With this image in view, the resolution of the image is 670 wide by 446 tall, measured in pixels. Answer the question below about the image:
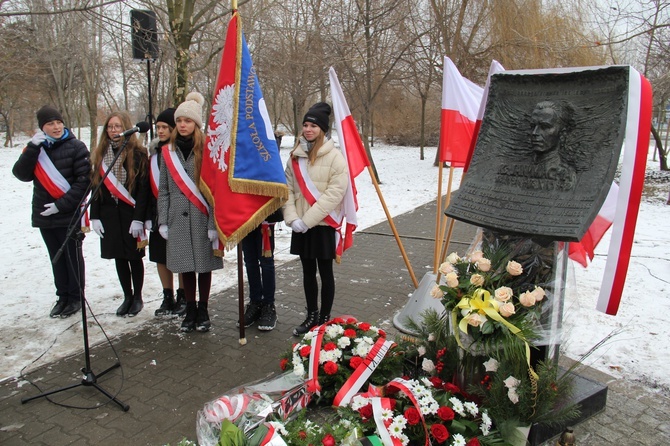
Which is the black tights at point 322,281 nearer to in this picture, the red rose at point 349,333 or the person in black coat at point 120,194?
the red rose at point 349,333

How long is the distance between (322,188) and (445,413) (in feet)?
6.66

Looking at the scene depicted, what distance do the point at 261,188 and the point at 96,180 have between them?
61.7 inches

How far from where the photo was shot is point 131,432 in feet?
10.3

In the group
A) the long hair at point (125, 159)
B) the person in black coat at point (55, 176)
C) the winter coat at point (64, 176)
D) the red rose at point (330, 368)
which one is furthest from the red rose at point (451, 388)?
the winter coat at point (64, 176)

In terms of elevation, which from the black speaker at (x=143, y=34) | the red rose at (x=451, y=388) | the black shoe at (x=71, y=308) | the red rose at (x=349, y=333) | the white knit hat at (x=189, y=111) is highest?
the black speaker at (x=143, y=34)

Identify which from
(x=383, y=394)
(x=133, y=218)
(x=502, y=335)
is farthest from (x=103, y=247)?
(x=502, y=335)

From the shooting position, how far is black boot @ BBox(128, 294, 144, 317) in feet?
16.2

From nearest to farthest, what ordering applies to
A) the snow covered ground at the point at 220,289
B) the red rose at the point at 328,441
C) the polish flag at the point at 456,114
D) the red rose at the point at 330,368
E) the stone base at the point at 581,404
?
the red rose at the point at 328,441
the stone base at the point at 581,404
the red rose at the point at 330,368
the snow covered ground at the point at 220,289
the polish flag at the point at 456,114

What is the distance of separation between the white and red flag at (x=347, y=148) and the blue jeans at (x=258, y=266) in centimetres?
65

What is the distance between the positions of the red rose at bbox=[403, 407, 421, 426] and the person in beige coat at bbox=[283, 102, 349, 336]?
167cm

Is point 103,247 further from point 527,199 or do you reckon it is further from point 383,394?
point 527,199

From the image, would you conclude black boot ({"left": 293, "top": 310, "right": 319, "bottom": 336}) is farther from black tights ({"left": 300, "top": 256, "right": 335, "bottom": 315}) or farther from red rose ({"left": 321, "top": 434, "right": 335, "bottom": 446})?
red rose ({"left": 321, "top": 434, "right": 335, "bottom": 446})

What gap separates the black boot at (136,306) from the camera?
493 centimetres

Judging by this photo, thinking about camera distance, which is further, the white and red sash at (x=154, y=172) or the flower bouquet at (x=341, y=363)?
the white and red sash at (x=154, y=172)
